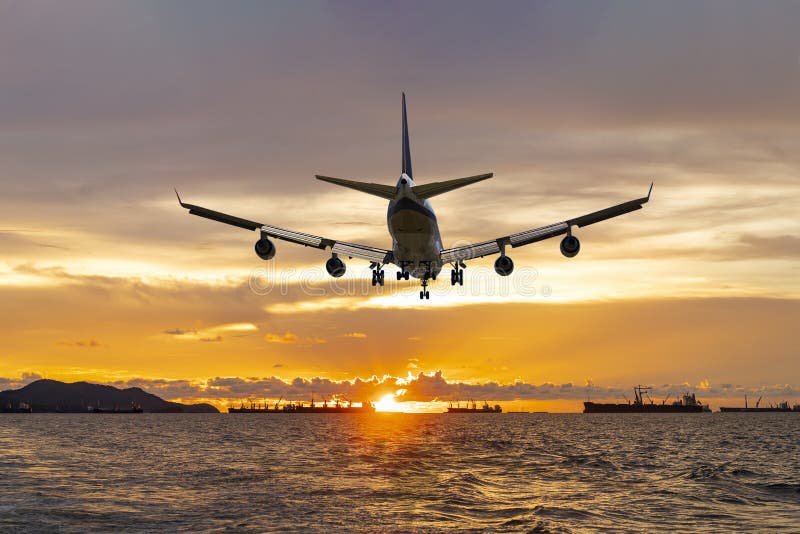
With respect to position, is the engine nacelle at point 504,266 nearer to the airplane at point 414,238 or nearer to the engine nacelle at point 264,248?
the airplane at point 414,238

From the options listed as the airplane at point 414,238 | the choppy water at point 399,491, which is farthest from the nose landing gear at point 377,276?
the choppy water at point 399,491

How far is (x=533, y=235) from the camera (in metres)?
55.7

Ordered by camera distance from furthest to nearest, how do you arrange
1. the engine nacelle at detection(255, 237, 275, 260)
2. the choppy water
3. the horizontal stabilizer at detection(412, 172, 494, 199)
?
the engine nacelle at detection(255, 237, 275, 260)
the choppy water
the horizontal stabilizer at detection(412, 172, 494, 199)

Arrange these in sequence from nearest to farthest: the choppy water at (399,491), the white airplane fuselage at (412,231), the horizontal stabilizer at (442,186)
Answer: the horizontal stabilizer at (442,186) → the white airplane fuselage at (412,231) → the choppy water at (399,491)

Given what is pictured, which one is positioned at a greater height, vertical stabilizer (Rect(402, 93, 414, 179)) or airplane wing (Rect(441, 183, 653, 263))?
vertical stabilizer (Rect(402, 93, 414, 179))

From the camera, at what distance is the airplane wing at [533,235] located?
2042 inches

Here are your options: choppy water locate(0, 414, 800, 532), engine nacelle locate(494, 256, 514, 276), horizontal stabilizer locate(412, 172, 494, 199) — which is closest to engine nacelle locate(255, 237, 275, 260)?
horizontal stabilizer locate(412, 172, 494, 199)

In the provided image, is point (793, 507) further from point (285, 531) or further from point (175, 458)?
point (175, 458)

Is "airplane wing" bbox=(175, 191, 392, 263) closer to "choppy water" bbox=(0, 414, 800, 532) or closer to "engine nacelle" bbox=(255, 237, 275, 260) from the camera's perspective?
"engine nacelle" bbox=(255, 237, 275, 260)

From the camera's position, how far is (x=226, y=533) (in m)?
48.4

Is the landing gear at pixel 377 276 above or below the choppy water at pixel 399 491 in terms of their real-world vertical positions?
above

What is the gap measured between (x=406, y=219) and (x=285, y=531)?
77.0 ft

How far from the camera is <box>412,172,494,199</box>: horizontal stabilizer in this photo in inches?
1747

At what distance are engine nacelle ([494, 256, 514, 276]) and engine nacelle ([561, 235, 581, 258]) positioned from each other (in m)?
5.09
